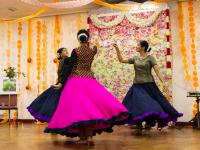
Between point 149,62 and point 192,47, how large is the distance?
2.00 metres

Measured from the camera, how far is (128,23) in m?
6.62

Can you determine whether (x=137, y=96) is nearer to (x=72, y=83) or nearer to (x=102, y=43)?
(x=72, y=83)

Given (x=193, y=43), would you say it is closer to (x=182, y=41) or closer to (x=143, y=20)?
(x=182, y=41)

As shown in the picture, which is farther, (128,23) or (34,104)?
(128,23)

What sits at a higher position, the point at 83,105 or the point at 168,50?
the point at 168,50

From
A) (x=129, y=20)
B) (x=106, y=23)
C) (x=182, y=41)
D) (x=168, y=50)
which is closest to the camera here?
(x=168, y=50)

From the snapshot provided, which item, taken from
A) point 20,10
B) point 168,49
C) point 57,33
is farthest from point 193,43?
point 20,10

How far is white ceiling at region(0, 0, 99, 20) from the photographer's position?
6801 millimetres

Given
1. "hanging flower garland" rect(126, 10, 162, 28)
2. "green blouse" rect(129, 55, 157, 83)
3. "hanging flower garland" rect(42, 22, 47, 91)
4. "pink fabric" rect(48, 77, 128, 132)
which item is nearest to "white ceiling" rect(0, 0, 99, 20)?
"hanging flower garland" rect(42, 22, 47, 91)

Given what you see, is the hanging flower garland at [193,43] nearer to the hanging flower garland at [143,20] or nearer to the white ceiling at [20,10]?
the hanging flower garland at [143,20]

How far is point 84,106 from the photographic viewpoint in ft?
10.2

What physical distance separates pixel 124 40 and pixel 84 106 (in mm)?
3729

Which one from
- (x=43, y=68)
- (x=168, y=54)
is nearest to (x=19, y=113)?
(x=43, y=68)

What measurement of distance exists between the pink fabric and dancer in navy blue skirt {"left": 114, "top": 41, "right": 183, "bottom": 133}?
0.96 metres
